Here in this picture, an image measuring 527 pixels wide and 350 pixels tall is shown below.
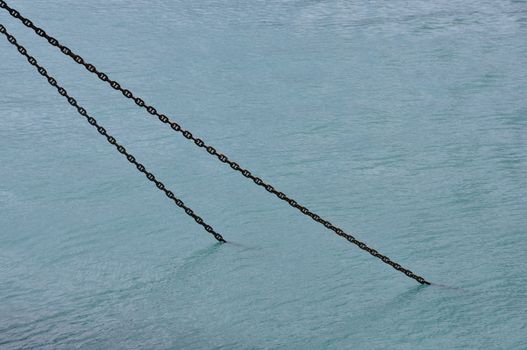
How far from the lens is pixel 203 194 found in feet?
15.5

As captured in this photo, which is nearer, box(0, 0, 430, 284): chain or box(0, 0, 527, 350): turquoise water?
box(0, 0, 430, 284): chain

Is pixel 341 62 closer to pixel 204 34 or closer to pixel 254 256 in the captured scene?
pixel 204 34

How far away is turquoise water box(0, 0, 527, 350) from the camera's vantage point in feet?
11.3

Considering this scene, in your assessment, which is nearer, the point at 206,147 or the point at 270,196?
the point at 206,147

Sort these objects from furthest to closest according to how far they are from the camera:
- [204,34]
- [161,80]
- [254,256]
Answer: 1. [204,34]
2. [161,80]
3. [254,256]

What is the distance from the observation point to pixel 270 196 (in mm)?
4684

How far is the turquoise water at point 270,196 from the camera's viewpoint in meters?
3.46

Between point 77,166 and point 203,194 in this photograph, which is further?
point 77,166

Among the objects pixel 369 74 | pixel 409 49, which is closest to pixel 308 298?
pixel 369 74

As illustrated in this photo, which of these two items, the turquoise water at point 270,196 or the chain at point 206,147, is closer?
the chain at point 206,147

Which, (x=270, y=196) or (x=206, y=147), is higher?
(x=206, y=147)

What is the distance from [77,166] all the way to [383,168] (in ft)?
6.15

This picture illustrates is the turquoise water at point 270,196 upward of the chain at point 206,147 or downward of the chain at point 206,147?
downward

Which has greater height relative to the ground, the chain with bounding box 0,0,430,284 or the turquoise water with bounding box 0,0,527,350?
the chain with bounding box 0,0,430,284
